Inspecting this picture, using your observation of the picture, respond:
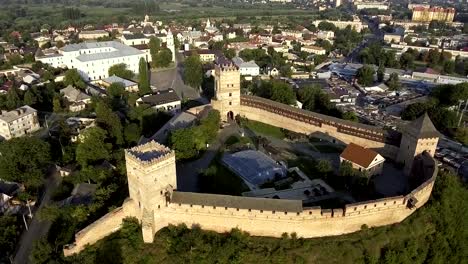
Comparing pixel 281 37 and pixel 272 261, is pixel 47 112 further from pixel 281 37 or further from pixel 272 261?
pixel 281 37

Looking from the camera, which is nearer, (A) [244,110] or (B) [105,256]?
(B) [105,256]

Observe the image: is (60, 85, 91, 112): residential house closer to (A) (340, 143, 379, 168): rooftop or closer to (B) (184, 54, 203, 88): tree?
(B) (184, 54, 203, 88): tree

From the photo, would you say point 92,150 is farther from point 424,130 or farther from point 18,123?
point 424,130

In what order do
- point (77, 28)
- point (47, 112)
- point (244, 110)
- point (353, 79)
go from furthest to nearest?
1. point (77, 28)
2. point (353, 79)
3. point (47, 112)
4. point (244, 110)

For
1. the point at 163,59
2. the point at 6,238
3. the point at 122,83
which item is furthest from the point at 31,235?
the point at 163,59

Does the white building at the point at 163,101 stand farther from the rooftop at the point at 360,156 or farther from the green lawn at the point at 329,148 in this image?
the rooftop at the point at 360,156

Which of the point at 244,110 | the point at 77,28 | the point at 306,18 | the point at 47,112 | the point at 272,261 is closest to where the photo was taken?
the point at 272,261

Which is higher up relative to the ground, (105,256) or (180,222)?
(180,222)

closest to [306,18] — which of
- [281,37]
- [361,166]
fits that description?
[281,37]
